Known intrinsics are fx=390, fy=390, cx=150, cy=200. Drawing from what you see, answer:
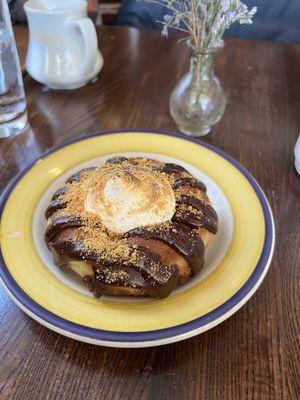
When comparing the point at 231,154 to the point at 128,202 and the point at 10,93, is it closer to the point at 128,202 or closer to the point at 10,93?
the point at 128,202

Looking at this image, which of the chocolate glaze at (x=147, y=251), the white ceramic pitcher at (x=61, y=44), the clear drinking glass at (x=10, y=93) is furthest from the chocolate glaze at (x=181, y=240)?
the white ceramic pitcher at (x=61, y=44)

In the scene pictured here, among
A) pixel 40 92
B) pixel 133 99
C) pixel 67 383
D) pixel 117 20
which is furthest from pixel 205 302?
pixel 117 20

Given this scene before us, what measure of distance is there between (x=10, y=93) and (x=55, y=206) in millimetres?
434

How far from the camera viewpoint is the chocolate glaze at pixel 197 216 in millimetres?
588

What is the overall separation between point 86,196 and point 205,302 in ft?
0.81

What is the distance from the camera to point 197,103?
2.93ft

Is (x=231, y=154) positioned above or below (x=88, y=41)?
below

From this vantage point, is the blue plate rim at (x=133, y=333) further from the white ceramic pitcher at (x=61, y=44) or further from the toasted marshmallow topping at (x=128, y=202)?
the white ceramic pitcher at (x=61, y=44)

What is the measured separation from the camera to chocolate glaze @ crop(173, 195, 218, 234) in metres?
0.59

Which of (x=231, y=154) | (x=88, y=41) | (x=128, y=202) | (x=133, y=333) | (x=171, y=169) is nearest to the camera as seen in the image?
(x=133, y=333)

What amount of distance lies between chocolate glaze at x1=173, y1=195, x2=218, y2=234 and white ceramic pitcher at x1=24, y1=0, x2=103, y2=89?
1.90ft

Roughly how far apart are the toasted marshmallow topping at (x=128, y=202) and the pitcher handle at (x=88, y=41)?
521 millimetres

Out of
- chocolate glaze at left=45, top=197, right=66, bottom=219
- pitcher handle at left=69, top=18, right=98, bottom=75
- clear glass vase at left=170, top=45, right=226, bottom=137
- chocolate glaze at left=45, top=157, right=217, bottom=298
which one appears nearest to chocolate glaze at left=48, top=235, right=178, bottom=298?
chocolate glaze at left=45, top=157, right=217, bottom=298

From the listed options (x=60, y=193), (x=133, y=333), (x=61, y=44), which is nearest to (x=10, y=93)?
(x=61, y=44)
